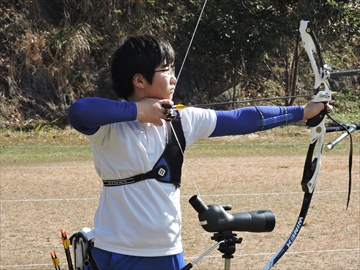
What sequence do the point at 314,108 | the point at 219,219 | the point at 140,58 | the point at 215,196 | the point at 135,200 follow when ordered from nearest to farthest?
the point at 219,219 → the point at 135,200 → the point at 140,58 → the point at 314,108 → the point at 215,196

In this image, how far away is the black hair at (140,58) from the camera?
102 inches

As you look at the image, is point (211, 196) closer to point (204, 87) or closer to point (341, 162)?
point (341, 162)

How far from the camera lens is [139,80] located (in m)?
2.60

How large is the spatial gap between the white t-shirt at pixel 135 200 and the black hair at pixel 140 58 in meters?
0.19

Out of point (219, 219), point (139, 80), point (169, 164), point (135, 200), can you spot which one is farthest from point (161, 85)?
point (219, 219)

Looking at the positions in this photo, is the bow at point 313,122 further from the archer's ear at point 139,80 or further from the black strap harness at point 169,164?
the archer's ear at point 139,80

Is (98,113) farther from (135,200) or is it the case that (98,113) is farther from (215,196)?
(215,196)

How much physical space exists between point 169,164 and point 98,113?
334 millimetres

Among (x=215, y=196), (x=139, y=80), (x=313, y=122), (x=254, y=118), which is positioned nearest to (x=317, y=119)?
(x=313, y=122)

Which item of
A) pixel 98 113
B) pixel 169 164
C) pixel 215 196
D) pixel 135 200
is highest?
pixel 98 113

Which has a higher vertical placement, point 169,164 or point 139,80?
point 139,80

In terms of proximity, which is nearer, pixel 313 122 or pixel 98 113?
pixel 98 113

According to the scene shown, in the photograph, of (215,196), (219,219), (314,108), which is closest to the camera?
(219,219)

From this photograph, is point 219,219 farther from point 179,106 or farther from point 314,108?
point 314,108
